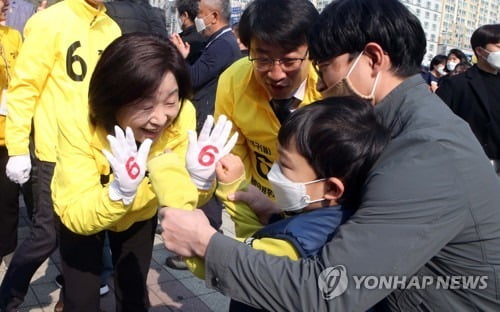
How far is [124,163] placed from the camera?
163 cm

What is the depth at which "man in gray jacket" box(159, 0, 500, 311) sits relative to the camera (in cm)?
109

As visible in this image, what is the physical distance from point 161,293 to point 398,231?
2.61 metres

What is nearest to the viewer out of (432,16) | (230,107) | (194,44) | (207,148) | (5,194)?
(207,148)

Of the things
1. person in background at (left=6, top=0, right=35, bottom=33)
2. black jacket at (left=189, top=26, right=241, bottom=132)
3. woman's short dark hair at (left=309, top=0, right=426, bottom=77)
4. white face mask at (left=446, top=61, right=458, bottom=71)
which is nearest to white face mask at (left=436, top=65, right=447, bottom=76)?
white face mask at (left=446, top=61, right=458, bottom=71)

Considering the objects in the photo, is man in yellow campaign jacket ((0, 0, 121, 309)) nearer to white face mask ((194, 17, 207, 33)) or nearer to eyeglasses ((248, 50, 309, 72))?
eyeglasses ((248, 50, 309, 72))

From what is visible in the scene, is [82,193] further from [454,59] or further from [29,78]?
[454,59]

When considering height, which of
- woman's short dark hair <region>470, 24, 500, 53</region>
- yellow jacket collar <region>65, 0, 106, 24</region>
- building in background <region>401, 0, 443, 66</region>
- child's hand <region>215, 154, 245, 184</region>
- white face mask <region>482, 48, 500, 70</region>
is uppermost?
yellow jacket collar <region>65, 0, 106, 24</region>

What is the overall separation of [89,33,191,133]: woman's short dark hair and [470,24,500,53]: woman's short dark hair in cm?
356

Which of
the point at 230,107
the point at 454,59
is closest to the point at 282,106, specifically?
the point at 230,107

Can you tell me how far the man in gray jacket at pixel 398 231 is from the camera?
109 cm

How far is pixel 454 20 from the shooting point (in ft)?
279

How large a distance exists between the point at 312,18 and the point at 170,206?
1.17m

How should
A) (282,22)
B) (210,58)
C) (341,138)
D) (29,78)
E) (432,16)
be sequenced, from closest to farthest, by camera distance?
(341,138)
(282,22)
(29,78)
(210,58)
(432,16)

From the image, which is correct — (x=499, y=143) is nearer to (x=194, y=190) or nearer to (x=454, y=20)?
(x=194, y=190)
